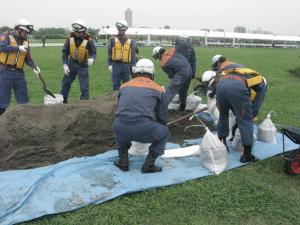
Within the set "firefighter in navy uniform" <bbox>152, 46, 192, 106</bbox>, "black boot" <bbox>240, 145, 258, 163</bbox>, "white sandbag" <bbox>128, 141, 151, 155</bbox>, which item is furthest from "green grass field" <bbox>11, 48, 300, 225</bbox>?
"firefighter in navy uniform" <bbox>152, 46, 192, 106</bbox>

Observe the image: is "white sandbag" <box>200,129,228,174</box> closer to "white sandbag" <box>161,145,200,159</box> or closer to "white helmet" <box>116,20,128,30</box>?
"white sandbag" <box>161,145,200,159</box>

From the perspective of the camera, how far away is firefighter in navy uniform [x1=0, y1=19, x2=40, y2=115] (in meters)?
7.12

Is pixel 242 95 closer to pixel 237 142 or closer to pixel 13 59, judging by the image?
pixel 237 142

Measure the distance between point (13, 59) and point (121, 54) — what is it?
258 centimetres

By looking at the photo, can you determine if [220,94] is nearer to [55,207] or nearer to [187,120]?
[187,120]

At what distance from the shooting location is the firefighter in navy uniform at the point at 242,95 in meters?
5.43

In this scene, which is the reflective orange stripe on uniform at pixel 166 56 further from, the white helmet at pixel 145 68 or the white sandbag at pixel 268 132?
the white helmet at pixel 145 68

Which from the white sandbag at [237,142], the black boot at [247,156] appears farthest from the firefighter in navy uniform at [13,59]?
the black boot at [247,156]

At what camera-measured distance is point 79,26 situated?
789 centimetres

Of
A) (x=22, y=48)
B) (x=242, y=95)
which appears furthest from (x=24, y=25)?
(x=242, y=95)

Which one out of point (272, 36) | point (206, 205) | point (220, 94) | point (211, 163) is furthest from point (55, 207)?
point (272, 36)

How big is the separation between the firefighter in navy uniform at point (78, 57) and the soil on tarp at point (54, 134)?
4.95 feet

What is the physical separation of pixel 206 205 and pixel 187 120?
3469 millimetres

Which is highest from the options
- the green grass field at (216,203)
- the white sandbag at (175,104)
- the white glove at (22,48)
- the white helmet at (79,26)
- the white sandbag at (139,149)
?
the white helmet at (79,26)
